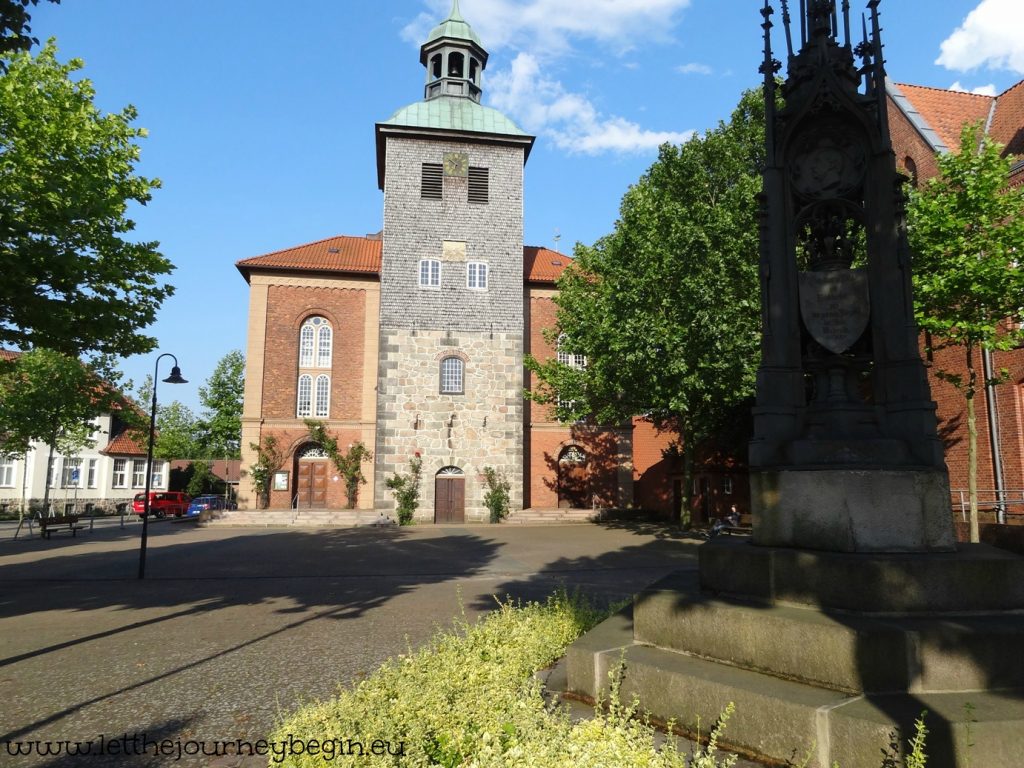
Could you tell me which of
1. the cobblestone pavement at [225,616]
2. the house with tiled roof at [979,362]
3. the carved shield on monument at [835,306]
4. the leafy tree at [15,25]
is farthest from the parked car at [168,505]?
the carved shield on monument at [835,306]

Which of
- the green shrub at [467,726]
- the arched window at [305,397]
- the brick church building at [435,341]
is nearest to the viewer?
the green shrub at [467,726]

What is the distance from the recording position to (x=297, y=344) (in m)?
32.9

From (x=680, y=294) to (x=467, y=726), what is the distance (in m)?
16.2

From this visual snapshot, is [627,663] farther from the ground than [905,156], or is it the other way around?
[905,156]

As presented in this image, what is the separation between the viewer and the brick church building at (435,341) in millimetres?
30547

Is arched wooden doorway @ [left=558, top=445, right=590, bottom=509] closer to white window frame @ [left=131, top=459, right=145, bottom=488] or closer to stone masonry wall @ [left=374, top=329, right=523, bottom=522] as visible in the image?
stone masonry wall @ [left=374, top=329, right=523, bottom=522]

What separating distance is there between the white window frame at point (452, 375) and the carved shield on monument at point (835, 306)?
25.7 meters

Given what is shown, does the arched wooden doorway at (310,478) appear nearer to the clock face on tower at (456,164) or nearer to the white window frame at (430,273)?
the white window frame at (430,273)

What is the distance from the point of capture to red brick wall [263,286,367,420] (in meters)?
32.3

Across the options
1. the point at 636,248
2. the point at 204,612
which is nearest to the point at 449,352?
the point at 636,248

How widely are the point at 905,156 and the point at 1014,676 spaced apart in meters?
22.5

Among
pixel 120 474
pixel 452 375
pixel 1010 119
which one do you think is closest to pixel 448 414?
pixel 452 375

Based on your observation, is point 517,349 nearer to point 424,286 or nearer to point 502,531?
point 424,286

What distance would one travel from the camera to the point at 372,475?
106 feet
